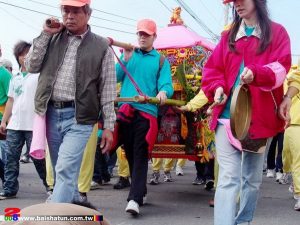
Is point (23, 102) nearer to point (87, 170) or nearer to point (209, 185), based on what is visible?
point (87, 170)

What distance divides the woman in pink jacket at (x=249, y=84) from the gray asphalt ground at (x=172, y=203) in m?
1.50

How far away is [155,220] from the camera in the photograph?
5.14 metres

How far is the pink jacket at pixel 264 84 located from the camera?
363 centimetres

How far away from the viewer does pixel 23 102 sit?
6543 millimetres

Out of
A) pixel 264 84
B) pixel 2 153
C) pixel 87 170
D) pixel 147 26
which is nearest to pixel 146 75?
pixel 147 26

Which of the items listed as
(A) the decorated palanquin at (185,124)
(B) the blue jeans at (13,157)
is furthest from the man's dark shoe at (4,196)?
(A) the decorated palanquin at (185,124)

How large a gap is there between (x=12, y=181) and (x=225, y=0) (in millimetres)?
3897

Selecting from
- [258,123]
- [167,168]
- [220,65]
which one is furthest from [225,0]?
[167,168]

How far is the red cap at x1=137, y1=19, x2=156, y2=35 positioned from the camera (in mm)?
5750

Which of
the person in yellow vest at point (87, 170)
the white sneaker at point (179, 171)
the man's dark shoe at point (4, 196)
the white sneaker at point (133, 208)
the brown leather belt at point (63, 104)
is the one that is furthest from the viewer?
the white sneaker at point (179, 171)

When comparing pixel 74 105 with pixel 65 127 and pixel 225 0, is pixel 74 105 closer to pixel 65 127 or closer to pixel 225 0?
pixel 65 127

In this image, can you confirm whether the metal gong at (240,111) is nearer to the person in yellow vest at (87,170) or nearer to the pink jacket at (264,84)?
the pink jacket at (264,84)

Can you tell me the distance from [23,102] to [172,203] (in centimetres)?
224

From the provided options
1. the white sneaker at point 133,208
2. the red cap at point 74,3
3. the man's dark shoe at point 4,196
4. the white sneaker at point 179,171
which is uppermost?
the red cap at point 74,3
